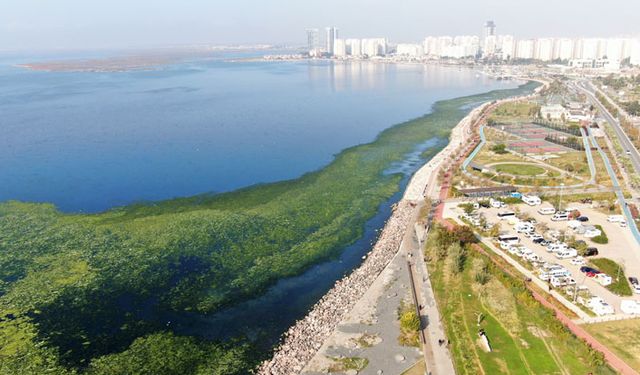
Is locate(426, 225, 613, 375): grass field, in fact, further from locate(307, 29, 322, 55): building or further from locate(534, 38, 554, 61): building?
locate(307, 29, 322, 55): building

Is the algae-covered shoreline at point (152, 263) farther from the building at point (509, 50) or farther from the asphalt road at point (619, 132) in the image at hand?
the building at point (509, 50)

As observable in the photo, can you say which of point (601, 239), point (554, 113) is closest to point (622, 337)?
point (601, 239)

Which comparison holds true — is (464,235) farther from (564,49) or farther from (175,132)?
(564,49)

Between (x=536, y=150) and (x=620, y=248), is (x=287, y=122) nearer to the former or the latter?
(x=536, y=150)

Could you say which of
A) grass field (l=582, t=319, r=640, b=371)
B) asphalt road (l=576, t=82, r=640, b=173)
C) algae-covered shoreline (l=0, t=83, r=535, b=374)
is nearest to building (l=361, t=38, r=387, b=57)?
asphalt road (l=576, t=82, r=640, b=173)

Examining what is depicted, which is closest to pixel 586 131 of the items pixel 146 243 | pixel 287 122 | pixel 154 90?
pixel 287 122

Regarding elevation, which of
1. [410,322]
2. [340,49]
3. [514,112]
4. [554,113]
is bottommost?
[410,322]
